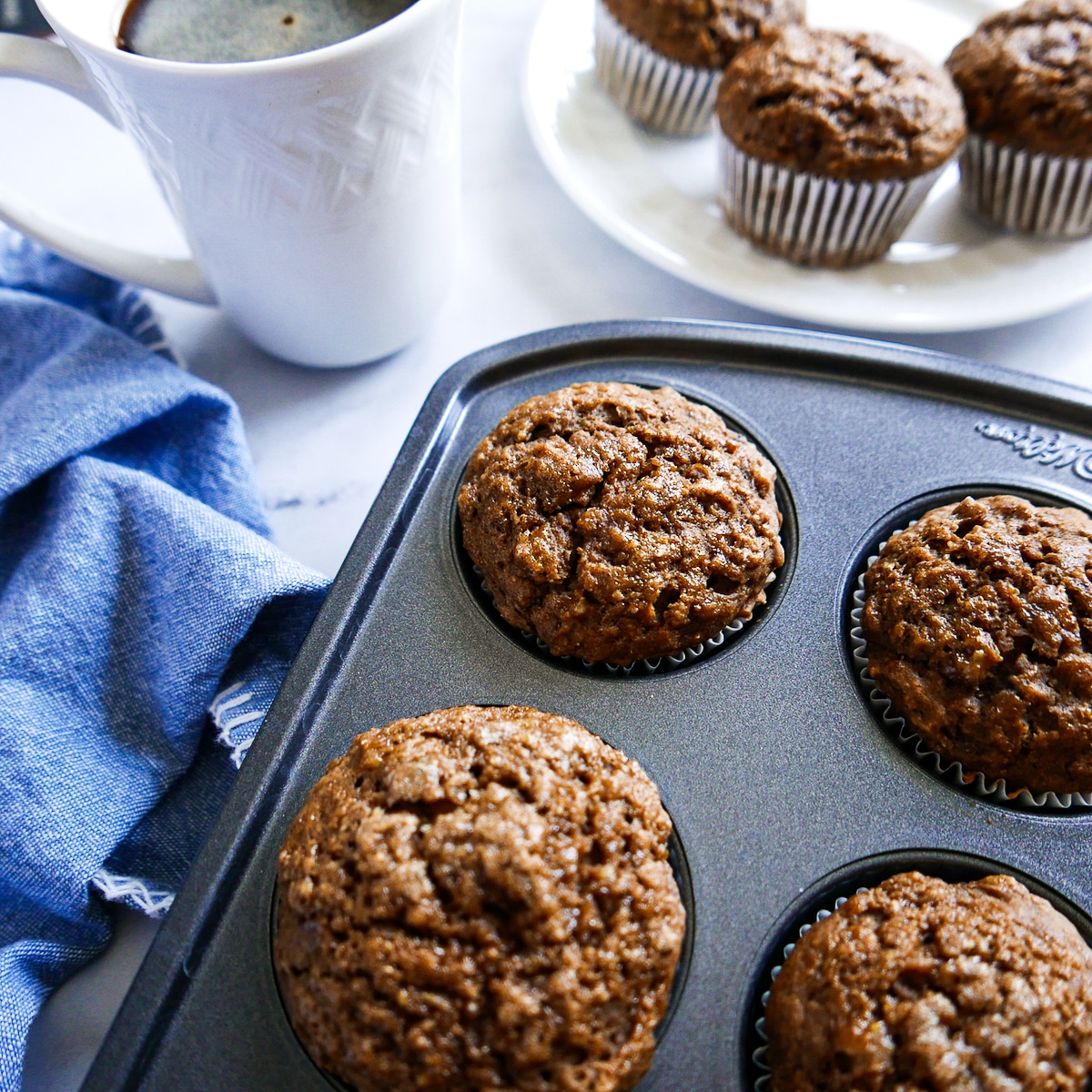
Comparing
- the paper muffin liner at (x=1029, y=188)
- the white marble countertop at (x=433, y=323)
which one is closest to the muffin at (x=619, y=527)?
the white marble countertop at (x=433, y=323)

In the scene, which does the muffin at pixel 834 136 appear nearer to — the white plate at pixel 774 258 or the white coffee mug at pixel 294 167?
the white plate at pixel 774 258

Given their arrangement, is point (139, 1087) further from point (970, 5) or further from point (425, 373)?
point (970, 5)

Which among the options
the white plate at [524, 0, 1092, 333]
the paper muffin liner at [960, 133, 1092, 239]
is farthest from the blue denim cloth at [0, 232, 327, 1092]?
the paper muffin liner at [960, 133, 1092, 239]

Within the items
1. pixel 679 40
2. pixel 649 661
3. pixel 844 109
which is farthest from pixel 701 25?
pixel 649 661

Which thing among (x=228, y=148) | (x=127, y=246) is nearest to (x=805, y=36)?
(x=228, y=148)

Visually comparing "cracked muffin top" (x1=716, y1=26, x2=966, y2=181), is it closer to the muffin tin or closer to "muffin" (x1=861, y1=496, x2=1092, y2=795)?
the muffin tin
